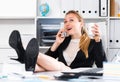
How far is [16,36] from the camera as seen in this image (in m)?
1.61

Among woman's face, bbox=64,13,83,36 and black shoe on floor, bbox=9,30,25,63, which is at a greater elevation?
woman's face, bbox=64,13,83,36

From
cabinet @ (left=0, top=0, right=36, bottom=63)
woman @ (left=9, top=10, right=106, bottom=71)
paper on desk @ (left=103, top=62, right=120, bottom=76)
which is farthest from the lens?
cabinet @ (left=0, top=0, right=36, bottom=63)

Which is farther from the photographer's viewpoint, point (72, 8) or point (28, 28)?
point (28, 28)

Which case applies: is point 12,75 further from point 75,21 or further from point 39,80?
point 75,21

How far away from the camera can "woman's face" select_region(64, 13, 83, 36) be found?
7.91 ft

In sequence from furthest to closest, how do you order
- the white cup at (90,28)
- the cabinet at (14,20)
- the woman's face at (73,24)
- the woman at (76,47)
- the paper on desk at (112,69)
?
the cabinet at (14,20) → the white cup at (90,28) → the woman's face at (73,24) → the woman at (76,47) → the paper on desk at (112,69)

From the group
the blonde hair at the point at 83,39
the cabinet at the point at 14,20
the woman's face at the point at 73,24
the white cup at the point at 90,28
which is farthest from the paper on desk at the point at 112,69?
the cabinet at the point at 14,20

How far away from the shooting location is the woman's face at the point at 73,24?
2.41m

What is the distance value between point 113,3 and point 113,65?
1.52 m

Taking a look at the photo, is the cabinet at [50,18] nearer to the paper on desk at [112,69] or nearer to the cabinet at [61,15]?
the cabinet at [61,15]

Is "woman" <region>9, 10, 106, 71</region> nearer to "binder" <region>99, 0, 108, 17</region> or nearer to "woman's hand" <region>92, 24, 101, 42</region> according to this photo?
"woman's hand" <region>92, 24, 101, 42</region>

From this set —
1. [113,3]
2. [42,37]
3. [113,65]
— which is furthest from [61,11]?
[113,65]

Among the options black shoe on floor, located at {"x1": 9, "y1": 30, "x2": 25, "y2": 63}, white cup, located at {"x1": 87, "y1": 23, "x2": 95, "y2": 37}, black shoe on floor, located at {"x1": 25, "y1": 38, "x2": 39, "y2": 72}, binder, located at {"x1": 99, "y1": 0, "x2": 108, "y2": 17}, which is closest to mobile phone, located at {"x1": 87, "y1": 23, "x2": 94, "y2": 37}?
white cup, located at {"x1": 87, "y1": 23, "x2": 95, "y2": 37}

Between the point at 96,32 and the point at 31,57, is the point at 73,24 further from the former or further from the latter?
the point at 31,57
